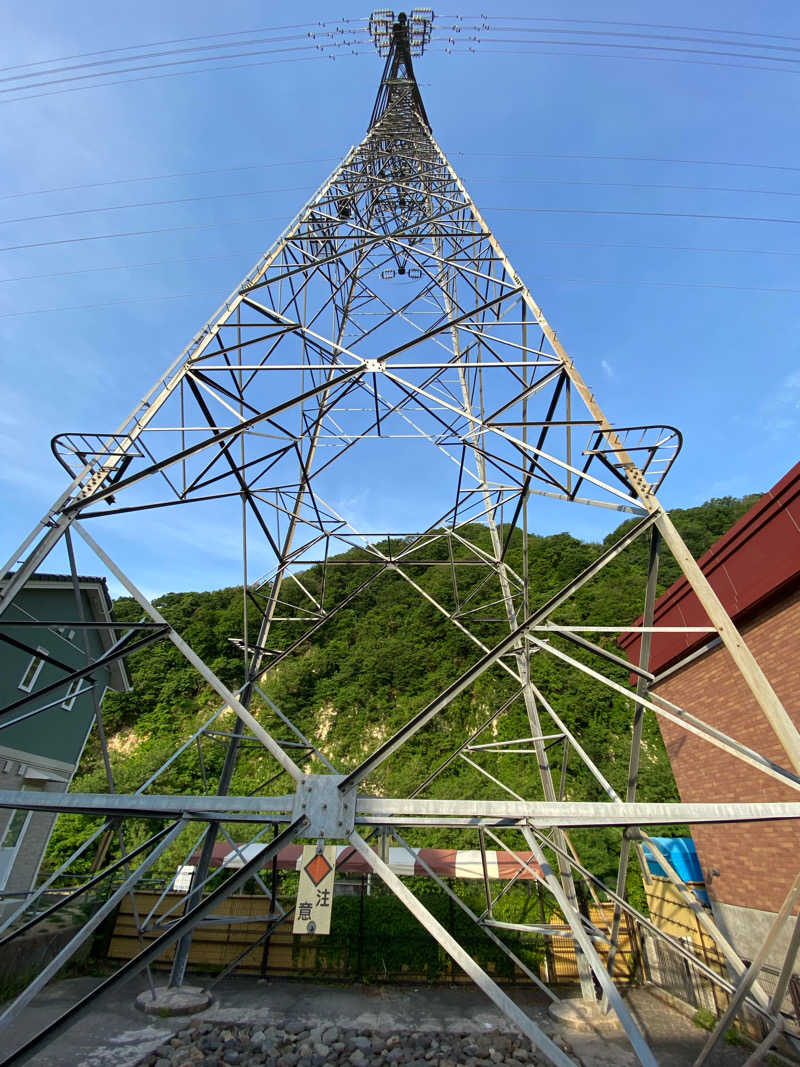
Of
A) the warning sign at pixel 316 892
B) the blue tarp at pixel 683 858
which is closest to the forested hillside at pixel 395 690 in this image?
the blue tarp at pixel 683 858

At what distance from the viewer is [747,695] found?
8.88m

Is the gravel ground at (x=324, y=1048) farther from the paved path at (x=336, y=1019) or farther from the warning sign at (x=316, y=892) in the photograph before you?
the warning sign at (x=316, y=892)

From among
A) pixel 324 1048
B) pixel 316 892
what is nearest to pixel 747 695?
pixel 324 1048

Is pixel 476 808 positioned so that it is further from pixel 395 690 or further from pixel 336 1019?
pixel 395 690

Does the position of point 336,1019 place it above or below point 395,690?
below

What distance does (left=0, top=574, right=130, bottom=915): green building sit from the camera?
1195cm

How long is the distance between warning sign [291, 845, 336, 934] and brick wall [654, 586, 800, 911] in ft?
23.0

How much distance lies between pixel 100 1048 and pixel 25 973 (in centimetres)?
619

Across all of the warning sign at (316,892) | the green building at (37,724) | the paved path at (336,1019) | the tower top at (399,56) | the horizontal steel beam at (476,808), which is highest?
the tower top at (399,56)

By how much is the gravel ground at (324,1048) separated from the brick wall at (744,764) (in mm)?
4630

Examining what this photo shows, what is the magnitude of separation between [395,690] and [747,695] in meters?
21.9

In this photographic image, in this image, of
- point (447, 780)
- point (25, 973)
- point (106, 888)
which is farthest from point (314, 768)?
point (25, 973)

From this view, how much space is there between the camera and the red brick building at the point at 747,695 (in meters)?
7.56

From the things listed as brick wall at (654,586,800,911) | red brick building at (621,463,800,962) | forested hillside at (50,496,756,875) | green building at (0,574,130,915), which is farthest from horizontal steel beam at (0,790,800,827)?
forested hillside at (50,496,756,875)
